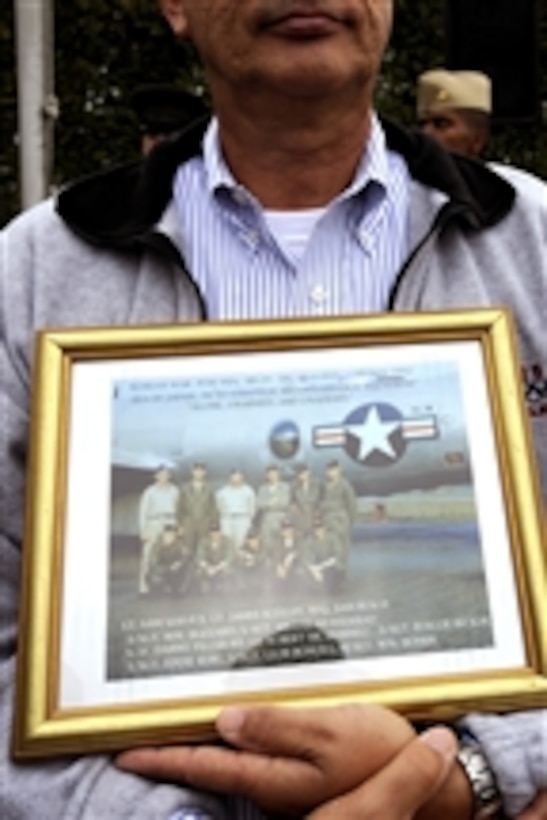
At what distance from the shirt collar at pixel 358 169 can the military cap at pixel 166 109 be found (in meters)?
3.05

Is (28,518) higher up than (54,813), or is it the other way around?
(28,518)

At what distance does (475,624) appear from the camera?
1392mm

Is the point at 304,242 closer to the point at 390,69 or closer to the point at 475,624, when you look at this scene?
the point at 475,624

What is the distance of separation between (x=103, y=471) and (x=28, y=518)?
0.11 metres

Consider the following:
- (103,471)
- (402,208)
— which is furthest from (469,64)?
(103,471)

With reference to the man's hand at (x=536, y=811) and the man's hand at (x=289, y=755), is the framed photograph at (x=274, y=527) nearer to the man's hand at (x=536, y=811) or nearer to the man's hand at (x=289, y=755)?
the man's hand at (x=289, y=755)

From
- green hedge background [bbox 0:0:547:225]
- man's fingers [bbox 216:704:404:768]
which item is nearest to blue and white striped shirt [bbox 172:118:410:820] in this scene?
man's fingers [bbox 216:704:404:768]

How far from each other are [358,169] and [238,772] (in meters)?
0.98

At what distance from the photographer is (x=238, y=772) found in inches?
53.5

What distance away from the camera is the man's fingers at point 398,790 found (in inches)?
52.2

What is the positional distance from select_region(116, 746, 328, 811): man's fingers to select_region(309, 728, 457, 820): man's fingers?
0.11ft

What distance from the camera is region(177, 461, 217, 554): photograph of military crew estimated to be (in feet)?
4.64

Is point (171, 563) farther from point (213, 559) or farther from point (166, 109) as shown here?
point (166, 109)

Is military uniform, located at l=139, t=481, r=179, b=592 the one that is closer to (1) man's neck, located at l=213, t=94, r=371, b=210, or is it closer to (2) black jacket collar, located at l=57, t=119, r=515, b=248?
(2) black jacket collar, located at l=57, t=119, r=515, b=248
